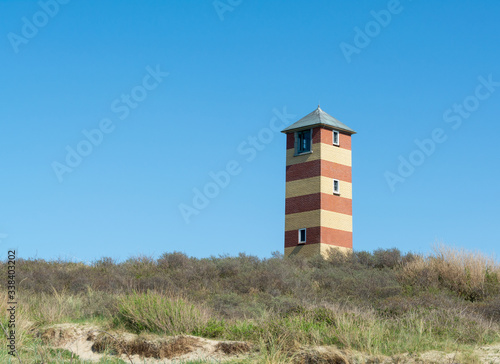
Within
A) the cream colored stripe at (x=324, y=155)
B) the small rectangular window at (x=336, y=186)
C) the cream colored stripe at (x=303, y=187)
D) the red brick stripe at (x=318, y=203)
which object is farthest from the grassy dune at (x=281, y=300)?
the cream colored stripe at (x=324, y=155)

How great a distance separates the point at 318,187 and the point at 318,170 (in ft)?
3.26

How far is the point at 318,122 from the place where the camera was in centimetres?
3247

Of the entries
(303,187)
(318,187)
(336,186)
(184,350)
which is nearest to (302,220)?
(303,187)

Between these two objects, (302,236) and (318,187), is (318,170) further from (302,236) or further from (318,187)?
(302,236)

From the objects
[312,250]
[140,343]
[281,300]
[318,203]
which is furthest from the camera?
[318,203]

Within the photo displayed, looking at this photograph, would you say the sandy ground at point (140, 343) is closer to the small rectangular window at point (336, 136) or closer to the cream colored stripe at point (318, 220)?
the cream colored stripe at point (318, 220)

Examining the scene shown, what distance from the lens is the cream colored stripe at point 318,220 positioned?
102 ft

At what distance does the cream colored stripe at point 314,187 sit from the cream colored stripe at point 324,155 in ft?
3.87

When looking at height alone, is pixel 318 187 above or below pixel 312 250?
Answer: above

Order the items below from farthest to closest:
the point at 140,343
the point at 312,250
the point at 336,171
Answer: the point at 336,171
the point at 312,250
the point at 140,343

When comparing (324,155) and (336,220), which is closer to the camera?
(336,220)

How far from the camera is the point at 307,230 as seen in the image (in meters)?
31.6

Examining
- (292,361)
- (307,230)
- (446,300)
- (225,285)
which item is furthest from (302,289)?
(292,361)

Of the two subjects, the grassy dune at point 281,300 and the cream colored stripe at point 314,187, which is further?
the cream colored stripe at point 314,187
